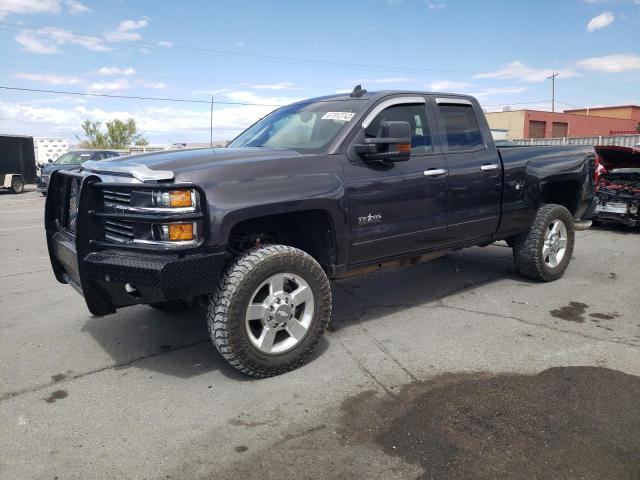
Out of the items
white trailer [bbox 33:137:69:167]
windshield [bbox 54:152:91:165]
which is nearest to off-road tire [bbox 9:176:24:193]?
windshield [bbox 54:152:91:165]

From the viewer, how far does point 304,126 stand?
4.44 metres

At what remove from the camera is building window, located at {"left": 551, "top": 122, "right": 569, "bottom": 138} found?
53250 mm

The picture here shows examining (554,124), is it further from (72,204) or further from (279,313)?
(72,204)

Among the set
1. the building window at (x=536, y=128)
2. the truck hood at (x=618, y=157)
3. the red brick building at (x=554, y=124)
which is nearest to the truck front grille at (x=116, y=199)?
the truck hood at (x=618, y=157)

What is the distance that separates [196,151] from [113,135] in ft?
212

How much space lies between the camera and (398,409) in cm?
313

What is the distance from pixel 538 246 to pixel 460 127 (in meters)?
1.68

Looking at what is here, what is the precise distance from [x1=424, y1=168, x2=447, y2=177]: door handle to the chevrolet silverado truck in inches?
0.4

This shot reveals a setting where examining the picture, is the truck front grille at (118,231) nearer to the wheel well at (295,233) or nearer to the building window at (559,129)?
the wheel well at (295,233)

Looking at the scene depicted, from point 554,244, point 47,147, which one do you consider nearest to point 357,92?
point 554,244

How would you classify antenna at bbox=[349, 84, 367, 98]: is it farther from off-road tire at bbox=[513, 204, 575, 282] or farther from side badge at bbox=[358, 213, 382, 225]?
off-road tire at bbox=[513, 204, 575, 282]

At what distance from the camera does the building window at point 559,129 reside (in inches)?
2096

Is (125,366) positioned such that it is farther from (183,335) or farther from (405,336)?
(405,336)

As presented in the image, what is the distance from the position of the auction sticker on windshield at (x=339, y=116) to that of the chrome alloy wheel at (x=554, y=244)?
2904 millimetres
